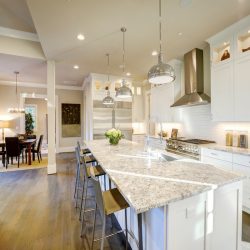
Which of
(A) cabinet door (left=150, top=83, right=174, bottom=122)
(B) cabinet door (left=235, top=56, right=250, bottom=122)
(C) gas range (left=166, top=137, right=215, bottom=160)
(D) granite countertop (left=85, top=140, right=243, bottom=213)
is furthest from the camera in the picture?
(A) cabinet door (left=150, top=83, right=174, bottom=122)

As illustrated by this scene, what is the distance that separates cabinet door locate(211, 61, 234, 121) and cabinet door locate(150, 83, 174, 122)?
1.41m

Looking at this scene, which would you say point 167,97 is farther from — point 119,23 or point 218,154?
point 119,23

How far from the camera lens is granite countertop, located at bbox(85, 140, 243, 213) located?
1125 millimetres

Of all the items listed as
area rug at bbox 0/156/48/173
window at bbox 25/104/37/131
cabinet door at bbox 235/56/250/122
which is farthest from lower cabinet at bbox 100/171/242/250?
window at bbox 25/104/37/131

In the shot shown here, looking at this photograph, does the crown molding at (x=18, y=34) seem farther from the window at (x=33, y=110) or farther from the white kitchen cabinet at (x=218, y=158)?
the window at (x=33, y=110)

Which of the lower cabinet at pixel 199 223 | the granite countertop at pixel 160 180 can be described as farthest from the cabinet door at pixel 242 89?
the lower cabinet at pixel 199 223

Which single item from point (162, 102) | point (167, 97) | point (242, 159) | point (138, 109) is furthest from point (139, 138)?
Answer: point (242, 159)

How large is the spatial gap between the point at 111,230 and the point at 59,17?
3.23 metres

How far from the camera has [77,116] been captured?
317 inches

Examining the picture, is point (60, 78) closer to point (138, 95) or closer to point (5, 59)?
point (5, 59)

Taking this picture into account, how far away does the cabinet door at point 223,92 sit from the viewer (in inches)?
119

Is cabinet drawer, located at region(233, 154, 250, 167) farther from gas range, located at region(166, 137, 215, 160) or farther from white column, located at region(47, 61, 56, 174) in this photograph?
white column, located at region(47, 61, 56, 174)

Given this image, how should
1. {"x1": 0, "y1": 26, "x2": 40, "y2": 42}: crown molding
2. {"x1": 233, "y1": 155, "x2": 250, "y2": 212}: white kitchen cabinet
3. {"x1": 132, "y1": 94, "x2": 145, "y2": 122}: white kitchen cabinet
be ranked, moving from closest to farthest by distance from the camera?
{"x1": 233, "y1": 155, "x2": 250, "y2": 212}: white kitchen cabinet, {"x1": 0, "y1": 26, "x2": 40, "y2": 42}: crown molding, {"x1": 132, "y1": 94, "x2": 145, "y2": 122}: white kitchen cabinet

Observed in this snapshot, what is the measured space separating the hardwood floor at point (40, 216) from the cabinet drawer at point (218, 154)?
2121 millimetres
